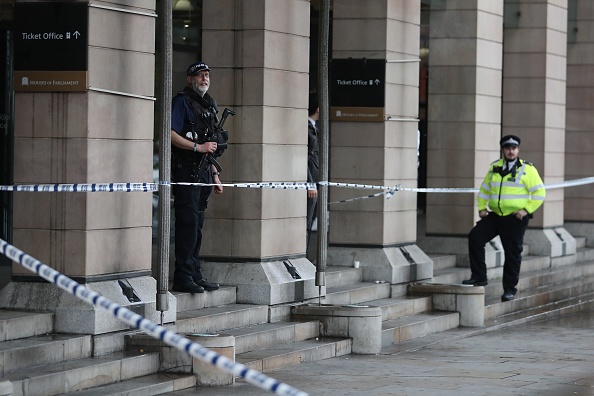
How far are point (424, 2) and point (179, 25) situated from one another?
10.4ft

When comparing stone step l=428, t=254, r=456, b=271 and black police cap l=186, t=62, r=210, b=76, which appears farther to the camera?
stone step l=428, t=254, r=456, b=271

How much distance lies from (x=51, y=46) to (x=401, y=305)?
5.64m

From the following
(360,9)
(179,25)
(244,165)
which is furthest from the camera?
(179,25)

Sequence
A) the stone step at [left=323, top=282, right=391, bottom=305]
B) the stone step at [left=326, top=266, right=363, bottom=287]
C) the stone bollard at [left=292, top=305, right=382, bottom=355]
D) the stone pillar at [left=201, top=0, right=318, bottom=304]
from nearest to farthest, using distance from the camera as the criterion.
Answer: the stone bollard at [left=292, top=305, right=382, bottom=355], the stone pillar at [left=201, top=0, right=318, bottom=304], the stone step at [left=323, top=282, right=391, bottom=305], the stone step at [left=326, top=266, right=363, bottom=287]

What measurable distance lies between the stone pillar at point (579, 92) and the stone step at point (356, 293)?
8.76 meters

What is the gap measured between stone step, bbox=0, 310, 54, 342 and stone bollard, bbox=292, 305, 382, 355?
11.0 ft

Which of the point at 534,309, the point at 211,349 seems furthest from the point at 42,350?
the point at 534,309

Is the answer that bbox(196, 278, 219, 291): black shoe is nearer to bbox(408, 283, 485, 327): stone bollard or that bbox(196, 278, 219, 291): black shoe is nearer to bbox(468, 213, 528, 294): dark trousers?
bbox(408, 283, 485, 327): stone bollard

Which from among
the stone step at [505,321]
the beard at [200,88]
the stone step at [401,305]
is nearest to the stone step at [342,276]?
the stone step at [401,305]

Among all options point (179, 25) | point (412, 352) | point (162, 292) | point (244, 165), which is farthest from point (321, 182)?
point (179, 25)

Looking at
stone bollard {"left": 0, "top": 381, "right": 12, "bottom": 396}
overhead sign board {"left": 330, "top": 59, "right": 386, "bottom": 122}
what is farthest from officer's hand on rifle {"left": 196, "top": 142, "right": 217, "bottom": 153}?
stone bollard {"left": 0, "top": 381, "right": 12, "bottom": 396}

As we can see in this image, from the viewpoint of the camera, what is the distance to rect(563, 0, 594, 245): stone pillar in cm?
2358

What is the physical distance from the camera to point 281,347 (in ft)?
41.0

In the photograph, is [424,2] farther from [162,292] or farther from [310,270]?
[162,292]
